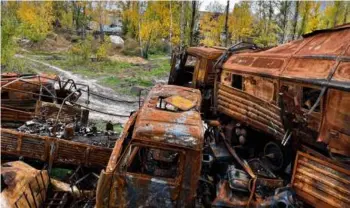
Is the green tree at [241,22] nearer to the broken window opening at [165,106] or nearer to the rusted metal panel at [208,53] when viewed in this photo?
the rusted metal panel at [208,53]

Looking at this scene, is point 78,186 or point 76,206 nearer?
point 76,206

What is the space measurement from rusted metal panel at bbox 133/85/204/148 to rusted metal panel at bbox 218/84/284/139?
4.17 ft

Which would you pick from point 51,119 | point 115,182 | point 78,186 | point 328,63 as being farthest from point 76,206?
point 328,63

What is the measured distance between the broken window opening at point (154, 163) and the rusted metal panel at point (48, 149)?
274 centimetres

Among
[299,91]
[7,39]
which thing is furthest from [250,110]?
[7,39]

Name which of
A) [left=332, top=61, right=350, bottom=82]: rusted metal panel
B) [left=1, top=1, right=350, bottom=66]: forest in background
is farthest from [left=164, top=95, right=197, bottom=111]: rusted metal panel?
[left=1, top=1, right=350, bottom=66]: forest in background

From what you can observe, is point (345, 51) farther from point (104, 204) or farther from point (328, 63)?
point (104, 204)

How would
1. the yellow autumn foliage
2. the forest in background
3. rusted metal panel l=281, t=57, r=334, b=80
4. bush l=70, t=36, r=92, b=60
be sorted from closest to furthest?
rusted metal panel l=281, t=57, r=334, b=80 < bush l=70, t=36, r=92, b=60 < the forest in background < the yellow autumn foliage

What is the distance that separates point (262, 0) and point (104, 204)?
1573 inches

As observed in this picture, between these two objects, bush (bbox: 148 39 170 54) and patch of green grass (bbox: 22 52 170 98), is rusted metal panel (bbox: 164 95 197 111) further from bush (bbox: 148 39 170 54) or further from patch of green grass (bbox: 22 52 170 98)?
bush (bbox: 148 39 170 54)

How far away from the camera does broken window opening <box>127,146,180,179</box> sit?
5286 mm

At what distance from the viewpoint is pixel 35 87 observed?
10.6 meters

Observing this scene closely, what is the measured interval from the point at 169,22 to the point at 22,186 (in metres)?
30.1

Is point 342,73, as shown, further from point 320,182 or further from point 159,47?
point 159,47
